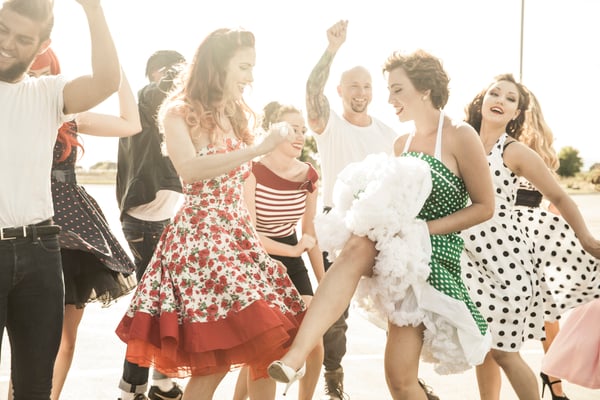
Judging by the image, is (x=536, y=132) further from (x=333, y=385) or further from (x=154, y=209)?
(x=154, y=209)

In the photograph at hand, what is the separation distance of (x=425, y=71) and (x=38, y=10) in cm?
177

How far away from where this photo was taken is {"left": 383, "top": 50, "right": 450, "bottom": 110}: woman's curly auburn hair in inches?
146

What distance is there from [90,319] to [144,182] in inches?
130

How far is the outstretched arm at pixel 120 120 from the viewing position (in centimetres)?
349

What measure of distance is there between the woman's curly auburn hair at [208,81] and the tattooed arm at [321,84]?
1.41 m

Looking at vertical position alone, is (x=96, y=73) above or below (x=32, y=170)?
above

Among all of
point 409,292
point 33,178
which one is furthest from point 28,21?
point 409,292

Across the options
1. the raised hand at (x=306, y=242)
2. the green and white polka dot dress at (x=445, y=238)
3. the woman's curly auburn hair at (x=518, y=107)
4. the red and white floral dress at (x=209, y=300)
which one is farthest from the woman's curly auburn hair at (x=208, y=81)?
the woman's curly auburn hair at (x=518, y=107)

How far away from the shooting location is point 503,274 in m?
4.41

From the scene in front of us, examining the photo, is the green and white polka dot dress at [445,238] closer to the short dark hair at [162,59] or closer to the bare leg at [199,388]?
the bare leg at [199,388]

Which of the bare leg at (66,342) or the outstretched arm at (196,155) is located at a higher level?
the outstretched arm at (196,155)

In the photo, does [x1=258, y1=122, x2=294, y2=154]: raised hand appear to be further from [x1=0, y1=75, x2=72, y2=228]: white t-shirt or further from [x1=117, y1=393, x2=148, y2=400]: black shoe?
[x1=117, y1=393, x2=148, y2=400]: black shoe

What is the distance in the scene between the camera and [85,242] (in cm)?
394

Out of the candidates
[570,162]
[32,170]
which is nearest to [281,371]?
[32,170]
